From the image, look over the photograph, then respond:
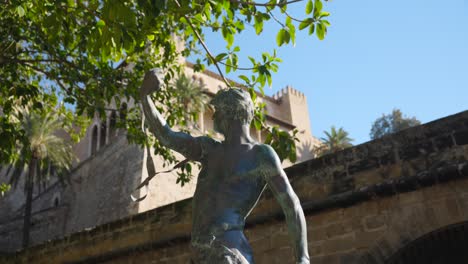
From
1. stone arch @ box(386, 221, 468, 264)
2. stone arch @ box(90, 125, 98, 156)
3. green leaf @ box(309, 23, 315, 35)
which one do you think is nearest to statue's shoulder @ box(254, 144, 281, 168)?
green leaf @ box(309, 23, 315, 35)

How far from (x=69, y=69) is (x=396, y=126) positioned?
33.6 metres

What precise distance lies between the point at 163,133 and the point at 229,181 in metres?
0.48

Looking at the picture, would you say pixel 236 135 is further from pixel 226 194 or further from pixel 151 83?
pixel 151 83

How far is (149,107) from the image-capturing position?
2729 millimetres

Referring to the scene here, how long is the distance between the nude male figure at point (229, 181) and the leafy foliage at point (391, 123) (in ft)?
119

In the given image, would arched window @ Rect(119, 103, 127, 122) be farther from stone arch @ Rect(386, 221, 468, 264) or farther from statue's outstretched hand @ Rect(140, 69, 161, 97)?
statue's outstretched hand @ Rect(140, 69, 161, 97)

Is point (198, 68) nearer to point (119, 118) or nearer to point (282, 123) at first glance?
point (119, 118)

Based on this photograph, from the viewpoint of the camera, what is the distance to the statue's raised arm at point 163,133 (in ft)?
8.77

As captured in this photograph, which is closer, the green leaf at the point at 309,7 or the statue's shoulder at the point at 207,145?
the statue's shoulder at the point at 207,145

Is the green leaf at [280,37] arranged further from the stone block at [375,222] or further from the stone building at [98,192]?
the stone building at [98,192]

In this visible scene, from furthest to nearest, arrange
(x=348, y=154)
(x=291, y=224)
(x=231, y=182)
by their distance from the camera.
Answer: (x=348, y=154)
(x=231, y=182)
(x=291, y=224)

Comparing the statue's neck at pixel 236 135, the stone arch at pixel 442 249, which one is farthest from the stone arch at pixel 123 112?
the statue's neck at pixel 236 135

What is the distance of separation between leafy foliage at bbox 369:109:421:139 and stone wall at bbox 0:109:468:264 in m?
32.4

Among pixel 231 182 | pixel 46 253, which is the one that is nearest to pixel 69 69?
pixel 46 253
